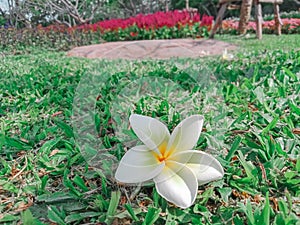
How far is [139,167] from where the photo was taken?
0.65 m

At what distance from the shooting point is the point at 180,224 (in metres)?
0.68

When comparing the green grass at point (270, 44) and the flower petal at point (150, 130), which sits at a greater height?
the flower petal at point (150, 130)

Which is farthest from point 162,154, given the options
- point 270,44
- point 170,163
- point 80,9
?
point 80,9

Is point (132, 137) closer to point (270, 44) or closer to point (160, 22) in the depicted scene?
point (270, 44)

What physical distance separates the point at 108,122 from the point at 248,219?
616 millimetres

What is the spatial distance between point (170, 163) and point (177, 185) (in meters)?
0.05

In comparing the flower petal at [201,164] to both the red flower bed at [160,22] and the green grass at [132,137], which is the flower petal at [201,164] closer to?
the green grass at [132,137]

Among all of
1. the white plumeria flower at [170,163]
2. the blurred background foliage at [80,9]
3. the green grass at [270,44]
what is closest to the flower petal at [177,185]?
the white plumeria flower at [170,163]

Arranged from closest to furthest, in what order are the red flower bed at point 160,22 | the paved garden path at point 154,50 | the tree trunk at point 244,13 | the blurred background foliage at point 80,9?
1. the paved garden path at point 154,50
2. the tree trunk at point 244,13
3. the red flower bed at point 160,22
4. the blurred background foliage at point 80,9

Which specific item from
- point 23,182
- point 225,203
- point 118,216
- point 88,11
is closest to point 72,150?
point 23,182

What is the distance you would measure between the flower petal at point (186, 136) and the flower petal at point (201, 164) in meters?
0.02

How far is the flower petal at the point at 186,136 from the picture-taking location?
2.24 feet

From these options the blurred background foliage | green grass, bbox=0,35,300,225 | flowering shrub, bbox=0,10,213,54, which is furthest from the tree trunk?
green grass, bbox=0,35,300,225

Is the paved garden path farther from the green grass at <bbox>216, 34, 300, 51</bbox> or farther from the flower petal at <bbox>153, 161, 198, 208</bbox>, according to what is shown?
the flower petal at <bbox>153, 161, 198, 208</bbox>
